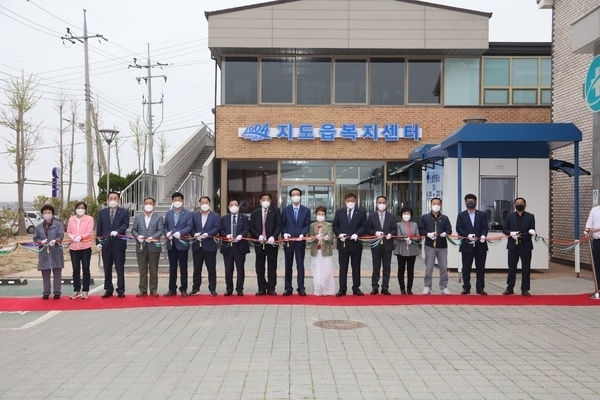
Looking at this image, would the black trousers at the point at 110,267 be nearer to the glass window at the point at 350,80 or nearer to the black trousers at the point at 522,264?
the black trousers at the point at 522,264

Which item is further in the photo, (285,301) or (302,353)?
(285,301)

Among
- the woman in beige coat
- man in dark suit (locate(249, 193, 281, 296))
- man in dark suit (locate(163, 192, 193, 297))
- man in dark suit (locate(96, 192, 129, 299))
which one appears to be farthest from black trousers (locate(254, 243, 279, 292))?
man in dark suit (locate(96, 192, 129, 299))

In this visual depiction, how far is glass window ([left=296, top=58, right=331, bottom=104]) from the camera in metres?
21.4

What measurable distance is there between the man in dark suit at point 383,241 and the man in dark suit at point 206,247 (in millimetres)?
2948

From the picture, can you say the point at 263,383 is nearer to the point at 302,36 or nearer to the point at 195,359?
the point at 195,359

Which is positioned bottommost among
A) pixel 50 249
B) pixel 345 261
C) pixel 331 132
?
pixel 345 261

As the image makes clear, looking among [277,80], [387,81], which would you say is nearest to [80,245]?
[277,80]

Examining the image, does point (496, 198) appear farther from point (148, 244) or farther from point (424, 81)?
point (148, 244)

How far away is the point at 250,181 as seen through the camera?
2155cm

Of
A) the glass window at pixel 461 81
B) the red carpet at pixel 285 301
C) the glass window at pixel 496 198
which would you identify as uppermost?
the glass window at pixel 461 81

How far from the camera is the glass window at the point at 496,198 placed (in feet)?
49.1

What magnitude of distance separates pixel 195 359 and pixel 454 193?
9.44 metres

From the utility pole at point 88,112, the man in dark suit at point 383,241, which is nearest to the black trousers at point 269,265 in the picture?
the man in dark suit at point 383,241

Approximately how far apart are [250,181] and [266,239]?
404 inches
